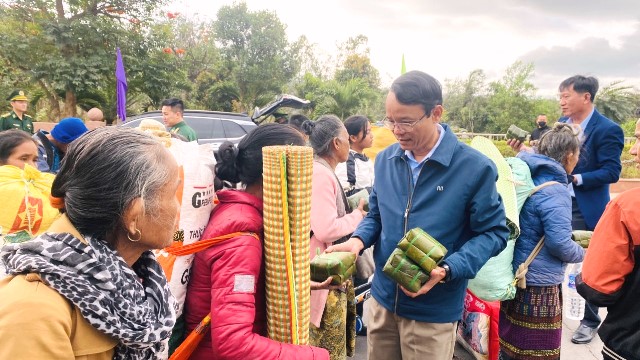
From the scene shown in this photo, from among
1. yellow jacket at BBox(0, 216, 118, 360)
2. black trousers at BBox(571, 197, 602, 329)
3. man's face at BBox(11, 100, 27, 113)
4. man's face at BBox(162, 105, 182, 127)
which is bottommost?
black trousers at BBox(571, 197, 602, 329)

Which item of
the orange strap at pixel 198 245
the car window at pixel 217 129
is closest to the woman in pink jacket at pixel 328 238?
the orange strap at pixel 198 245

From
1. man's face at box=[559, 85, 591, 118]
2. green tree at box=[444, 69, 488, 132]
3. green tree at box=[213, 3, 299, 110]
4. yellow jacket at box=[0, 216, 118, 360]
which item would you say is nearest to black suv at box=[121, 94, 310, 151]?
man's face at box=[559, 85, 591, 118]

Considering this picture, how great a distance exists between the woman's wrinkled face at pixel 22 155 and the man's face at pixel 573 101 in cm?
433

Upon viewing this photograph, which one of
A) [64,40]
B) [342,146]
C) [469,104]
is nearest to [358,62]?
[469,104]

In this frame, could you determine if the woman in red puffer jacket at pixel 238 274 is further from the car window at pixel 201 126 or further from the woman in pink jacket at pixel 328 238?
the car window at pixel 201 126

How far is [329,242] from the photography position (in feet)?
8.28

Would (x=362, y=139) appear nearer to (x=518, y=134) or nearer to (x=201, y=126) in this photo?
(x=518, y=134)

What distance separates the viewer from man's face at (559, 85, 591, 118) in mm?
Result: 3402

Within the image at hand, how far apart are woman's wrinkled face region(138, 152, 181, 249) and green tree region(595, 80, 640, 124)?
20.4 metres

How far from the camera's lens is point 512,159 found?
2688 mm

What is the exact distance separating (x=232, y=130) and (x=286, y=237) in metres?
8.40

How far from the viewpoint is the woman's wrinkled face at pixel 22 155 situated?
287 cm

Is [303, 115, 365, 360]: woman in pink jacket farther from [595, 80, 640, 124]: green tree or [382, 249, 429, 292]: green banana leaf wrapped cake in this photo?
[595, 80, 640, 124]: green tree

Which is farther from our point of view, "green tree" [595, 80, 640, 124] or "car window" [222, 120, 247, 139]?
"green tree" [595, 80, 640, 124]
